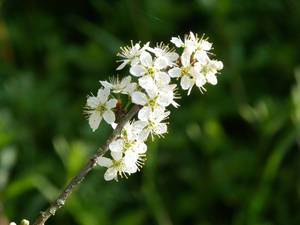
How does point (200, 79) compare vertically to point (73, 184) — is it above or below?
above

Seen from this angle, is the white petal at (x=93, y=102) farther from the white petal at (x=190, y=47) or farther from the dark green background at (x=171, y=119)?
the dark green background at (x=171, y=119)

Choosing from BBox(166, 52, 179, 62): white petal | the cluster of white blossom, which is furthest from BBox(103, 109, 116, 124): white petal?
BBox(166, 52, 179, 62): white petal

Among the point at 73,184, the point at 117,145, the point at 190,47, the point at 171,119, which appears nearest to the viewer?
the point at 73,184

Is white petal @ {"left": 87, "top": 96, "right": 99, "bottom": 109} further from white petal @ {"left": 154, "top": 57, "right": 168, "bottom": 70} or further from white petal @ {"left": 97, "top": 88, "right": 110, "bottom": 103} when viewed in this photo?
white petal @ {"left": 154, "top": 57, "right": 168, "bottom": 70}

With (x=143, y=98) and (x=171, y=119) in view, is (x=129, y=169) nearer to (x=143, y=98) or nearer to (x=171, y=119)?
(x=143, y=98)

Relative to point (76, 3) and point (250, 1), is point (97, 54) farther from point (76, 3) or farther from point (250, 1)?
point (250, 1)

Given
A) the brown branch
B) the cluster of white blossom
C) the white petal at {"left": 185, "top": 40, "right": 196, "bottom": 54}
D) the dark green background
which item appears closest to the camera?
the brown branch

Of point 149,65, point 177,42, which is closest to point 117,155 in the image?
point 149,65
